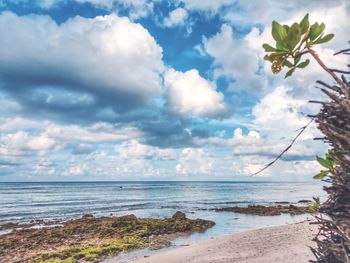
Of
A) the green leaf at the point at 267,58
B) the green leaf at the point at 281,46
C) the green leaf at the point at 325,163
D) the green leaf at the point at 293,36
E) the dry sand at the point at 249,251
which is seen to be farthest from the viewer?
the dry sand at the point at 249,251

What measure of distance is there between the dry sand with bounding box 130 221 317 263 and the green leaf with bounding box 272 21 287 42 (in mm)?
12573

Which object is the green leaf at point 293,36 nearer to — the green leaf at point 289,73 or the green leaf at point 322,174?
the green leaf at point 289,73

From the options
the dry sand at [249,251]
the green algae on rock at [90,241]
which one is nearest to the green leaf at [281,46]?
the dry sand at [249,251]

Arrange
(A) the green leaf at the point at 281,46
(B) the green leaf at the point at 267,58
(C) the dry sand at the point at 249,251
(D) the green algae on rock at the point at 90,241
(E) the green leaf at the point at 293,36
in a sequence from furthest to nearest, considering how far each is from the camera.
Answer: (D) the green algae on rock at the point at 90,241 < (C) the dry sand at the point at 249,251 < (B) the green leaf at the point at 267,58 < (A) the green leaf at the point at 281,46 < (E) the green leaf at the point at 293,36

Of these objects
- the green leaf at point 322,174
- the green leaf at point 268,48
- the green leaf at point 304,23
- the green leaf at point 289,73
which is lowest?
the green leaf at point 322,174

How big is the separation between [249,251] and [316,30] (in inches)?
617

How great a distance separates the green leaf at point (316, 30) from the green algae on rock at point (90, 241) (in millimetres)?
17436

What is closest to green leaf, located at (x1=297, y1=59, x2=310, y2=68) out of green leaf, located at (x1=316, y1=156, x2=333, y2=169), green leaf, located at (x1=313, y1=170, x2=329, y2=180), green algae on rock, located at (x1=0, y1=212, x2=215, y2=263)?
green leaf, located at (x1=316, y1=156, x2=333, y2=169)

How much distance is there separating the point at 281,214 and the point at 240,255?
22.0 m

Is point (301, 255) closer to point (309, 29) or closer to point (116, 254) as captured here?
point (116, 254)

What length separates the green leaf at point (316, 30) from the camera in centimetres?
195

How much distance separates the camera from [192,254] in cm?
1667

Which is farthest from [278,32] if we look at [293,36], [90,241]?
[90,241]

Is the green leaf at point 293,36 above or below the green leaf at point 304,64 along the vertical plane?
above
